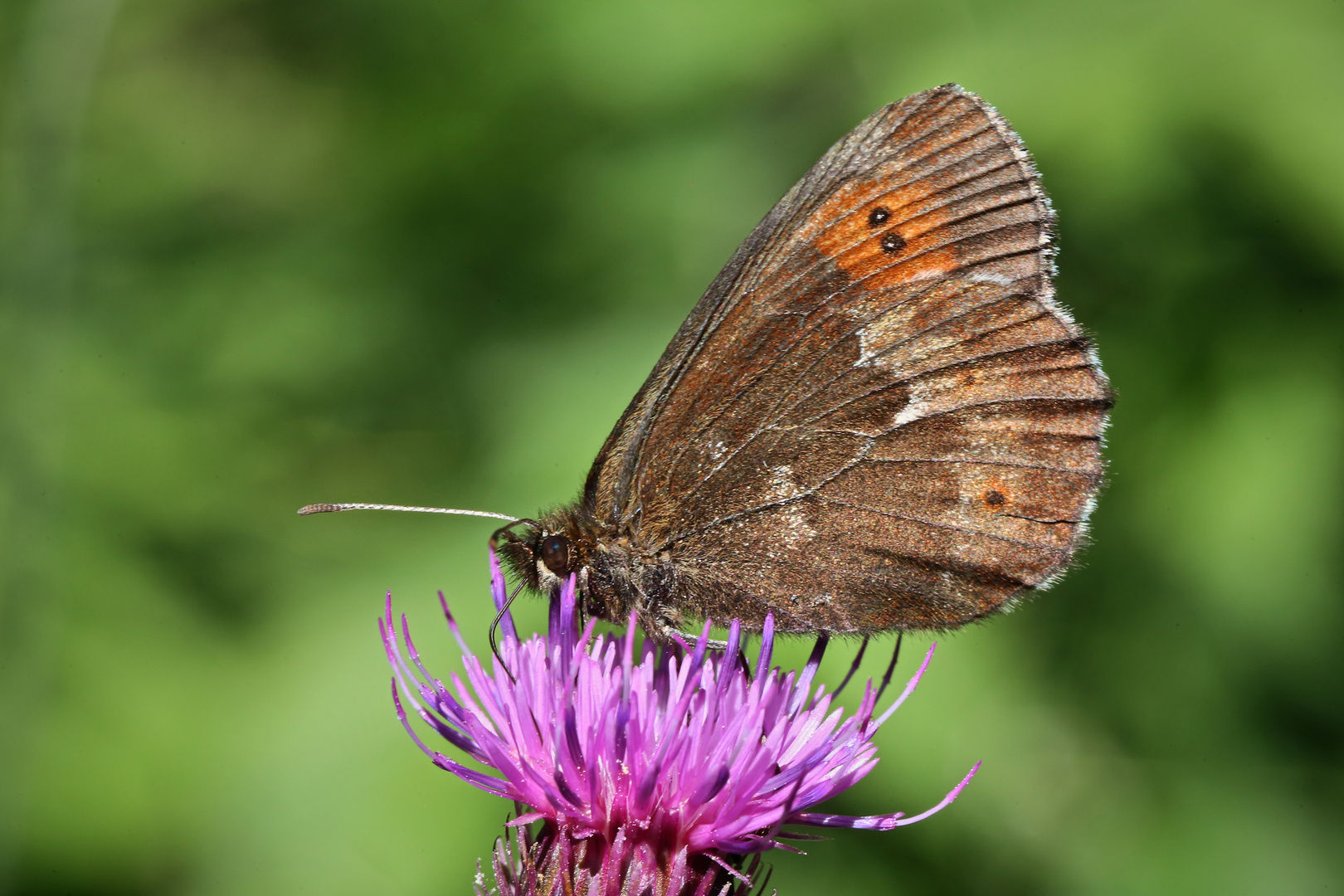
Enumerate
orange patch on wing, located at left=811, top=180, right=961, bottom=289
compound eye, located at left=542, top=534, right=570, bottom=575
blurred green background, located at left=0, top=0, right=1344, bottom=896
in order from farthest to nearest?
blurred green background, located at left=0, top=0, right=1344, bottom=896 < orange patch on wing, located at left=811, top=180, right=961, bottom=289 < compound eye, located at left=542, top=534, right=570, bottom=575

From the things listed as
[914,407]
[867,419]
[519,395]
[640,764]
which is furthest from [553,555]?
[519,395]

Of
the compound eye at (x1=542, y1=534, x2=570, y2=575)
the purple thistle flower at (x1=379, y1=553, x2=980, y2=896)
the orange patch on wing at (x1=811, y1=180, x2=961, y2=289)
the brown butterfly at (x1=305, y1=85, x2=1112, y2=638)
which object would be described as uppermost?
the orange patch on wing at (x1=811, y1=180, x2=961, y2=289)

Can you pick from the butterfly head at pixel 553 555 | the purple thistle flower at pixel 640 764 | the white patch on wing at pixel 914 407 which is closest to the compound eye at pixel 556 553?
the butterfly head at pixel 553 555

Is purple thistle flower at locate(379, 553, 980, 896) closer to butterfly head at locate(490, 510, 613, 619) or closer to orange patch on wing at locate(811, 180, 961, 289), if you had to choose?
butterfly head at locate(490, 510, 613, 619)

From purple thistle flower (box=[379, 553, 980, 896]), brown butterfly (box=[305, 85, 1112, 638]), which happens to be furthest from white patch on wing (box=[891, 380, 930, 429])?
purple thistle flower (box=[379, 553, 980, 896])

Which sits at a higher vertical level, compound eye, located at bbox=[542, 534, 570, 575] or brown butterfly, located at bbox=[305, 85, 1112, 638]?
brown butterfly, located at bbox=[305, 85, 1112, 638]

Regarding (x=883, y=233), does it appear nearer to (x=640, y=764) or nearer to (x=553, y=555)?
(x=553, y=555)

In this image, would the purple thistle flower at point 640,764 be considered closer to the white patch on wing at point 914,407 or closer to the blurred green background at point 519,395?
the white patch on wing at point 914,407
